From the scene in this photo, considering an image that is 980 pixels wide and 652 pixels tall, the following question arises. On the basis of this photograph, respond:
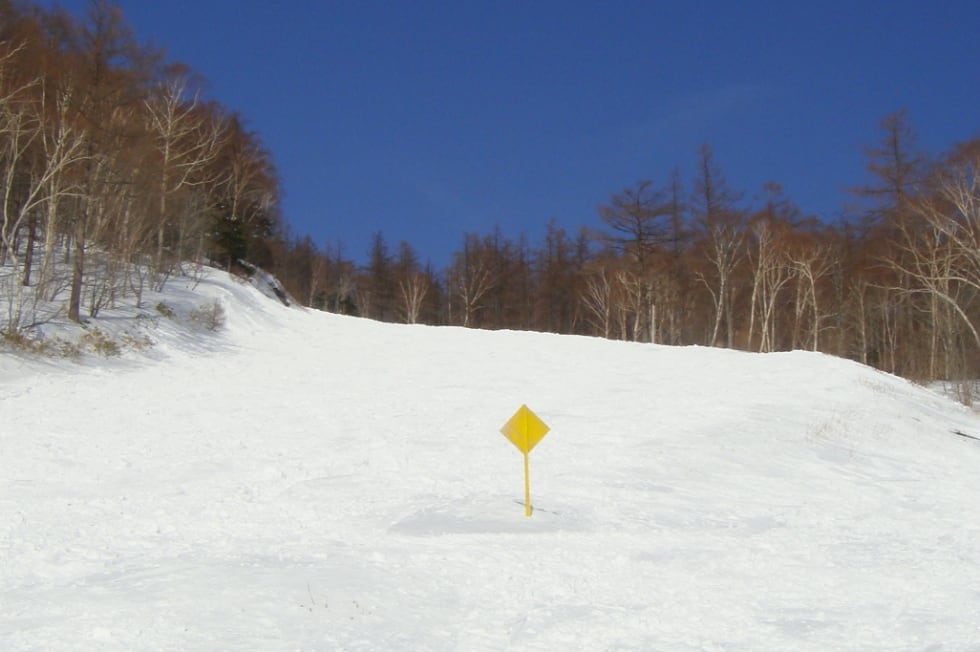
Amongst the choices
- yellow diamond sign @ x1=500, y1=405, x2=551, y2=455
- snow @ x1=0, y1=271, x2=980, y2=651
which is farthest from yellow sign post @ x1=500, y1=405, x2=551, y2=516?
snow @ x1=0, y1=271, x2=980, y2=651

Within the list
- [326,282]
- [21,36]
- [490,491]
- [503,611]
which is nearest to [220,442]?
[490,491]

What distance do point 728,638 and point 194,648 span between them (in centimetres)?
399

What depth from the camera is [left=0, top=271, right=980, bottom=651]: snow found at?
6.26 meters

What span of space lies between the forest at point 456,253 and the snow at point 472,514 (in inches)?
260

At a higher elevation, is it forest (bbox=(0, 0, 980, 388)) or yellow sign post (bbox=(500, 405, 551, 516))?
forest (bbox=(0, 0, 980, 388))

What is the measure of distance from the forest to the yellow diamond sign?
15.8 meters

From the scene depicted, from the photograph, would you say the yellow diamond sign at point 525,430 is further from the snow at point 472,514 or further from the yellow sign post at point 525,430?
the snow at point 472,514

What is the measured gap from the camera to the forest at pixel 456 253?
2427cm

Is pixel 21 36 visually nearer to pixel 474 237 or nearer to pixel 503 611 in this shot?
pixel 503 611

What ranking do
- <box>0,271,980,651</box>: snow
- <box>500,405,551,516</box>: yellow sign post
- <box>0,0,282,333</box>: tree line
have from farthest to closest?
1. <box>0,0,282,333</box>: tree line
2. <box>500,405,551,516</box>: yellow sign post
3. <box>0,271,980,651</box>: snow

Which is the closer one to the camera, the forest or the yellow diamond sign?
the yellow diamond sign

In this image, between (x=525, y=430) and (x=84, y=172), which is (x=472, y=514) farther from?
(x=84, y=172)

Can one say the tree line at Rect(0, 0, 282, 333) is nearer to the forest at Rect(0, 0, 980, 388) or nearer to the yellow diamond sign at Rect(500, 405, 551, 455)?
the forest at Rect(0, 0, 980, 388)

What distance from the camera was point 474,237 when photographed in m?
71.2
